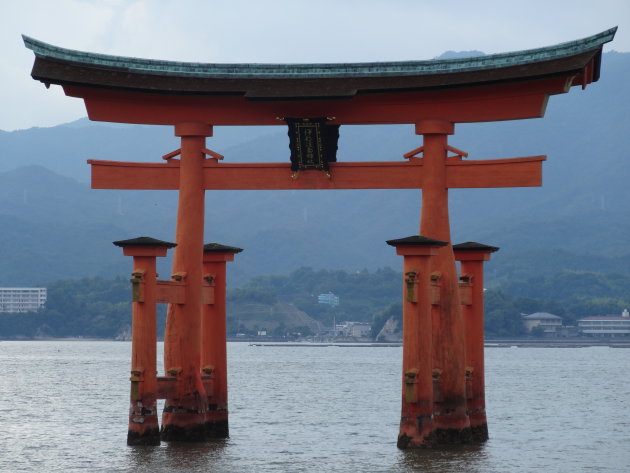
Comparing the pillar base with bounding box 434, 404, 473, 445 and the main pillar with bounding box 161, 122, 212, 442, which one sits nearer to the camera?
the pillar base with bounding box 434, 404, 473, 445

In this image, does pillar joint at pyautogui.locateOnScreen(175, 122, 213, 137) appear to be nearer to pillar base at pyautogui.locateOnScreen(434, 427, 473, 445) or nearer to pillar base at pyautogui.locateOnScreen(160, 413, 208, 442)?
pillar base at pyautogui.locateOnScreen(160, 413, 208, 442)

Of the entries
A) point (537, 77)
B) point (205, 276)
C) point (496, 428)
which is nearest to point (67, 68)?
point (205, 276)

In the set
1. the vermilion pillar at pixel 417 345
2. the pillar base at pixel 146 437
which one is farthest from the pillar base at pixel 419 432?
the pillar base at pixel 146 437

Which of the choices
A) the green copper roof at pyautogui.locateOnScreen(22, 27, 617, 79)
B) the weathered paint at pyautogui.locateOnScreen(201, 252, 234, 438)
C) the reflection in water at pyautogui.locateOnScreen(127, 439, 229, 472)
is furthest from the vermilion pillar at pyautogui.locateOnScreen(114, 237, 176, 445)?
the green copper roof at pyautogui.locateOnScreen(22, 27, 617, 79)

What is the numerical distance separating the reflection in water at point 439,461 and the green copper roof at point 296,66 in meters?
7.98

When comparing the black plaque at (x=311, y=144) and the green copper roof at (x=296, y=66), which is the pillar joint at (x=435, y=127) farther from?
the black plaque at (x=311, y=144)

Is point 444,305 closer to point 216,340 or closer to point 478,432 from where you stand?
point 478,432

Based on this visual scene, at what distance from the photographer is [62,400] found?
2308 inches

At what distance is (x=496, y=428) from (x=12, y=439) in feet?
50.7

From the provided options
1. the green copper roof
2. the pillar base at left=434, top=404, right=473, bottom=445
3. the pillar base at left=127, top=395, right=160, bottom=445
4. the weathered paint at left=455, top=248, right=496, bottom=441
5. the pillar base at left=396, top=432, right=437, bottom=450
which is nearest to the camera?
the pillar base at left=396, top=432, right=437, bottom=450

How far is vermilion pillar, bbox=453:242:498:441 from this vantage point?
2859cm

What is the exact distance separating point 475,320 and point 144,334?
26.5 ft

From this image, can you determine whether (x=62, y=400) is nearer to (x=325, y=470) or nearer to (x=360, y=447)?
(x=360, y=447)

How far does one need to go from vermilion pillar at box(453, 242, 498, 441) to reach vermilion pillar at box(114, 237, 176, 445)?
748 centimetres
